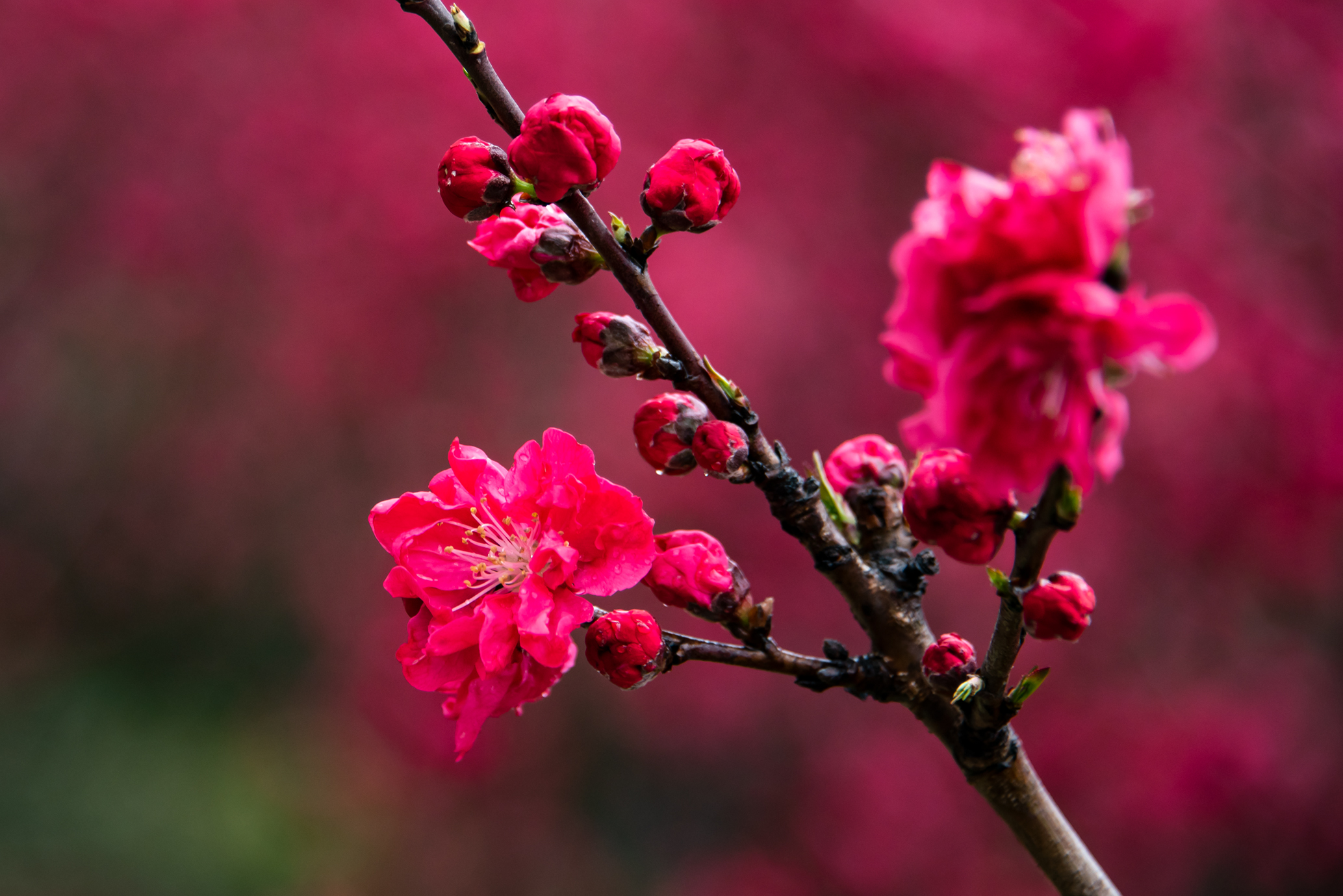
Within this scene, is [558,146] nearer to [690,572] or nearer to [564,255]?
[564,255]

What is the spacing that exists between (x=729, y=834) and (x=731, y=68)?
2000 millimetres

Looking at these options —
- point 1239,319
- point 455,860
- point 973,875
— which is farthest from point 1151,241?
point 455,860

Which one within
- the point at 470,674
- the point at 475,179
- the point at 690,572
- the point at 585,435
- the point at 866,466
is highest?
the point at 475,179

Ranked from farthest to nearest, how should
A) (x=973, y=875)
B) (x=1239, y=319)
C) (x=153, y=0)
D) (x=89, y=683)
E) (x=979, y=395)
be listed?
(x=89, y=683), (x=153, y=0), (x=973, y=875), (x=1239, y=319), (x=979, y=395)

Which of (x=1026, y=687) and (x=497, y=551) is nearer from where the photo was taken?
(x=1026, y=687)

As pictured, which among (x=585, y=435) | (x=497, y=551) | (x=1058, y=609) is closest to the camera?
(x=1058, y=609)

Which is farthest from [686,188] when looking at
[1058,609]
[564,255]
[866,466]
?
[1058,609]

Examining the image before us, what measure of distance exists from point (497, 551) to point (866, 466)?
302 millimetres

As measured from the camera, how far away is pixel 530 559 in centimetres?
65

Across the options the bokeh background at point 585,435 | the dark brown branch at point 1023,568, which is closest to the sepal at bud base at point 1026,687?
the dark brown branch at point 1023,568

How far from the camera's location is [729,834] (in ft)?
8.01

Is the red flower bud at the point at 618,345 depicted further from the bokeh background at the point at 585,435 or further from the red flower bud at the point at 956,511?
the bokeh background at the point at 585,435

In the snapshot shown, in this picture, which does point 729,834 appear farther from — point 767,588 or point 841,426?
point 841,426

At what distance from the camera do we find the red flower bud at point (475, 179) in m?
0.59
